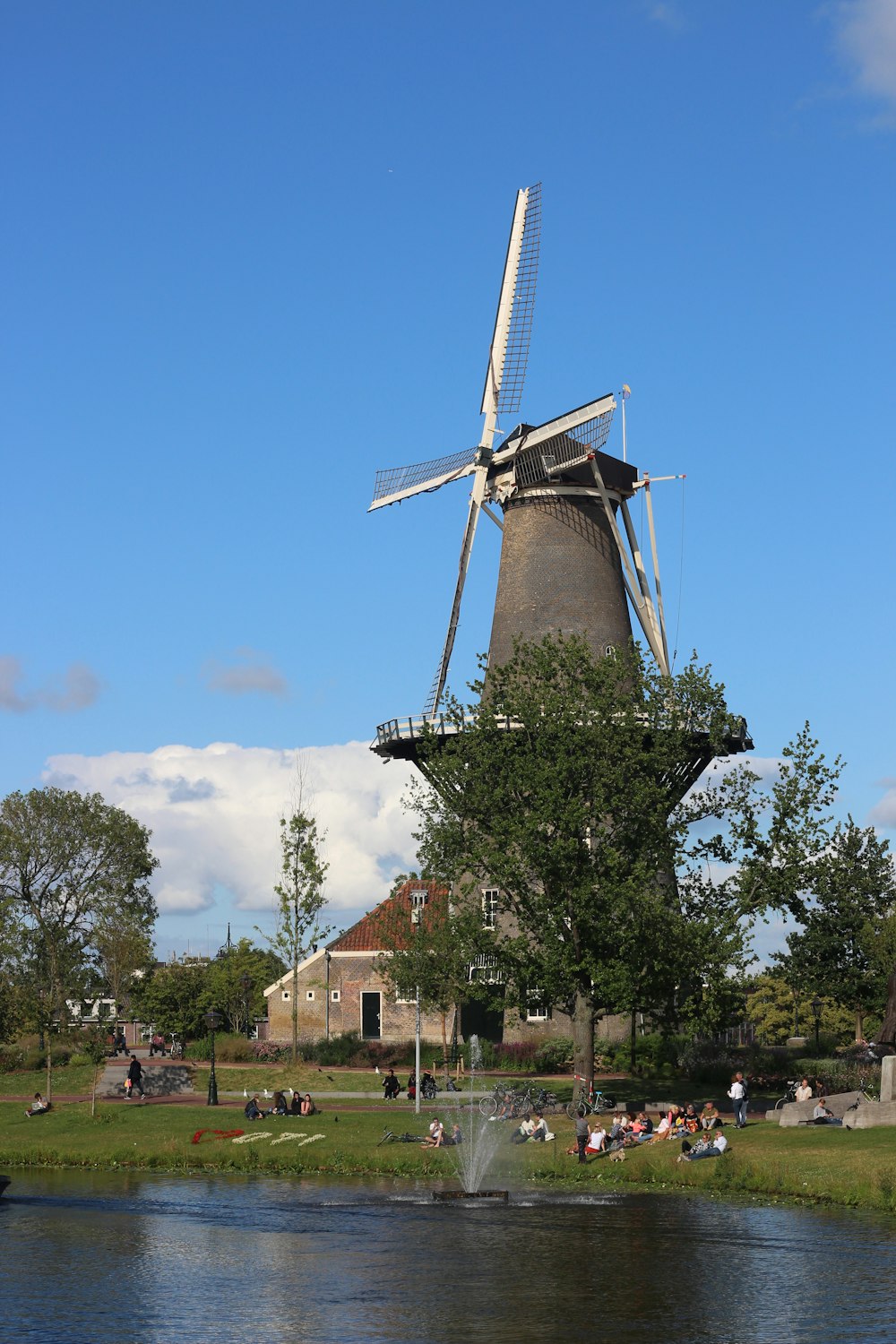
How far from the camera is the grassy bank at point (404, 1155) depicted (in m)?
28.8

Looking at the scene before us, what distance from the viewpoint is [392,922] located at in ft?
176

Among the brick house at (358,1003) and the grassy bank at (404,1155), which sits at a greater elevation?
the brick house at (358,1003)

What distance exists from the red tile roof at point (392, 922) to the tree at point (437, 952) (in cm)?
4

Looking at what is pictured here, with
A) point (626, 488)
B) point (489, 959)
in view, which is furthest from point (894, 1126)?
point (626, 488)

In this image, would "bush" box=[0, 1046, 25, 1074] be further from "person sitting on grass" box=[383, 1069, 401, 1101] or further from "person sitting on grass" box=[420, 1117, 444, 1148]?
"person sitting on grass" box=[420, 1117, 444, 1148]

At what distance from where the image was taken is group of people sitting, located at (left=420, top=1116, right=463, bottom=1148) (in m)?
35.3

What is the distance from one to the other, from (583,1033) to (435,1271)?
718 inches

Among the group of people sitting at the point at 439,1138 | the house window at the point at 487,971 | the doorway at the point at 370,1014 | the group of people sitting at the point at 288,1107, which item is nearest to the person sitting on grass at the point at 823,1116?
the group of people sitting at the point at 439,1138

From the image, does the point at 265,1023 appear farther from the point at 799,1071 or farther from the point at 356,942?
the point at 799,1071

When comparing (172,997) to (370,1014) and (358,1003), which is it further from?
(370,1014)

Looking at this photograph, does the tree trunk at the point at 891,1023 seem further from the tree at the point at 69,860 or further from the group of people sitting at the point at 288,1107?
the tree at the point at 69,860

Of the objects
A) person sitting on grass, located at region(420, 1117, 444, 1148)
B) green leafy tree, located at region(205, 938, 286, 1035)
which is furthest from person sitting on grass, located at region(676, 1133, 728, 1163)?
green leafy tree, located at region(205, 938, 286, 1035)

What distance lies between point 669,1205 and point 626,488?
3471cm

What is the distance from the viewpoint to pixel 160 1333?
59.3 feet
